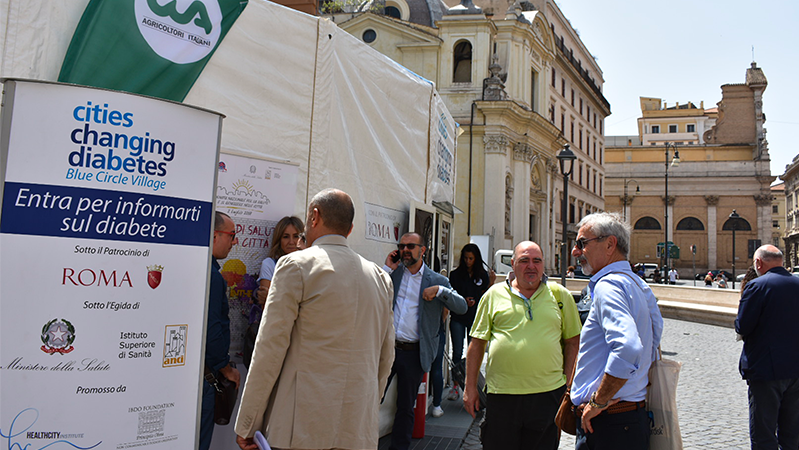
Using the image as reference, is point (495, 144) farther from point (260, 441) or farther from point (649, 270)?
point (260, 441)

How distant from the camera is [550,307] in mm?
4258

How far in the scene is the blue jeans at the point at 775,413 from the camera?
4809mm

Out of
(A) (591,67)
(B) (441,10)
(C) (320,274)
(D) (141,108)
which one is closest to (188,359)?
(C) (320,274)

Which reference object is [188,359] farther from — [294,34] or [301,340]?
[294,34]

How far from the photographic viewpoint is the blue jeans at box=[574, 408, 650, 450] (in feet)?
10.3

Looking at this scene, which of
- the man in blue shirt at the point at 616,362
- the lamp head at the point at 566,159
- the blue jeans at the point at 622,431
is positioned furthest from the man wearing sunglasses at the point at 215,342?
the lamp head at the point at 566,159

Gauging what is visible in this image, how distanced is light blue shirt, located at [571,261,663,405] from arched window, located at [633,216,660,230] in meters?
71.5

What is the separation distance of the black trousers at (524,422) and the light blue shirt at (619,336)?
785 millimetres

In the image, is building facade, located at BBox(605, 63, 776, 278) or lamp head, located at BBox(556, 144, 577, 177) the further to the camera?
building facade, located at BBox(605, 63, 776, 278)

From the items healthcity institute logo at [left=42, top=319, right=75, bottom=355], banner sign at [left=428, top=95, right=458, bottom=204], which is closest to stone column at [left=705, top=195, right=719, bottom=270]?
banner sign at [left=428, top=95, right=458, bottom=204]

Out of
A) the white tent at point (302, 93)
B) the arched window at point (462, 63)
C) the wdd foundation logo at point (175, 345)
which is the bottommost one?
the wdd foundation logo at point (175, 345)

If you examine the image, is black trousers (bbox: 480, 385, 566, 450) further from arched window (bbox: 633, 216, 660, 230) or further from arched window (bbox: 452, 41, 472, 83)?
arched window (bbox: 633, 216, 660, 230)

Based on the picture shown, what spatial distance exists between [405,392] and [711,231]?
235 feet

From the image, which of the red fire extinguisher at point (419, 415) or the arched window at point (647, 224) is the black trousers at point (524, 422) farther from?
the arched window at point (647, 224)
